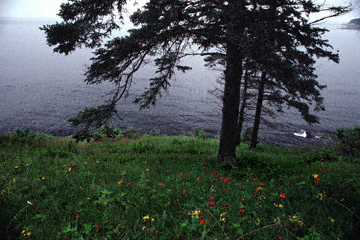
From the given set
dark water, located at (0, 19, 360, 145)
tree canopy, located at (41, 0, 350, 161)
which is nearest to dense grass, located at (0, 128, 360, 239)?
tree canopy, located at (41, 0, 350, 161)

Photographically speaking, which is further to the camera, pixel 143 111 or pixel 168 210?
pixel 143 111

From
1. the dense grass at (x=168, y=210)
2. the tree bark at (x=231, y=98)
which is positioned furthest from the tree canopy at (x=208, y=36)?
the dense grass at (x=168, y=210)

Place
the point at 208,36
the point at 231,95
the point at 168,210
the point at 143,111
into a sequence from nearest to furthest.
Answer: the point at 168,210 < the point at 208,36 < the point at 231,95 < the point at 143,111

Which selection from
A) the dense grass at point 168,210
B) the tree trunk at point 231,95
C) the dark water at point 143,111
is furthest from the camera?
the dark water at point 143,111

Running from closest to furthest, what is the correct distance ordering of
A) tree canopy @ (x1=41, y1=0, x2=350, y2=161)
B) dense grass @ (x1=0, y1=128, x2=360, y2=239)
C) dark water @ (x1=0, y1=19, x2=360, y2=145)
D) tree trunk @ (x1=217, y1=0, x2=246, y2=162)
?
dense grass @ (x1=0, y1=128, x2=360, y2=239) → tree canopy @ (x1=41, y1=0, x2=350, y2=161) → tree trunk @ (x1=217, y1=0, x2=246, y2=162) → dark water @ (x1=0, y1=19, x2=360, y2=145)

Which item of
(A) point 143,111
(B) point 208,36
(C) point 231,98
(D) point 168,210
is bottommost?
(A) point 143,111

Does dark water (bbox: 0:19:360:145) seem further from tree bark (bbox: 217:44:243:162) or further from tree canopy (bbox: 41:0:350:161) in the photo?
tree bark (bbox: 217:44:243:162)

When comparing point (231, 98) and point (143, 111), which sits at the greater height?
point (231, 98)

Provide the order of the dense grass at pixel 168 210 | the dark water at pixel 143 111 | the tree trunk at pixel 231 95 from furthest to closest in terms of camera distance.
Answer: the dark water at pixel 143 111 < the tree trunk at pixel 231 95 < the dense grass at pixel 168 210

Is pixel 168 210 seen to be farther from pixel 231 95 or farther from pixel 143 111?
pixel 143 111

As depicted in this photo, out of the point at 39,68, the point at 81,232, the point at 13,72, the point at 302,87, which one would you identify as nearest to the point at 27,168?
the point at 81,232

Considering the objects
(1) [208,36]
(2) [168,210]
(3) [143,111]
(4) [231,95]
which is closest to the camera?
(2) [168,210]

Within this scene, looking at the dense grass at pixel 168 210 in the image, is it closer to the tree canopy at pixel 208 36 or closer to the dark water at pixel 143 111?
the tree canopy at pixel 208 36

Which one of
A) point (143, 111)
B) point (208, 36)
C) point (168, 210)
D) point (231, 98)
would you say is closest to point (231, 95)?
point (231, 98)
